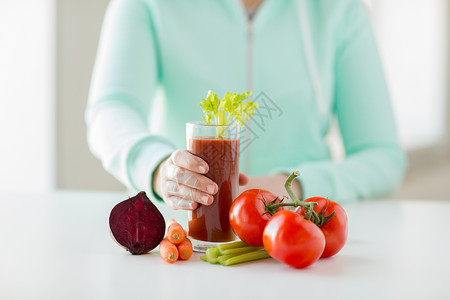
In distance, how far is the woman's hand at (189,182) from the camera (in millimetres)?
924

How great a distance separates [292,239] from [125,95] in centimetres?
88

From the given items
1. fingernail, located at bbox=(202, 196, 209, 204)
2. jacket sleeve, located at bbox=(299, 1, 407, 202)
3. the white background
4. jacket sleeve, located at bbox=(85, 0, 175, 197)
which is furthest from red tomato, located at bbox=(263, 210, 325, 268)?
the white background

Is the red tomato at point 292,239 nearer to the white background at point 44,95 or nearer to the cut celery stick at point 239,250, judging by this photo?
the cut celery stick at point 239,250

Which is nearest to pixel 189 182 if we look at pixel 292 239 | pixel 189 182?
pixel 189 182

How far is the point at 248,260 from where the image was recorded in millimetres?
912

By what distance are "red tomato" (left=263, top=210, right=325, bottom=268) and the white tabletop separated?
0.03 m

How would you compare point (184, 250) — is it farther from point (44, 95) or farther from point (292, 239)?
point (44, 95)

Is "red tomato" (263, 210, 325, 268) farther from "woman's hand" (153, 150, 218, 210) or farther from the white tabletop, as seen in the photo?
"woman's hand" (153, 150, 218, 210)

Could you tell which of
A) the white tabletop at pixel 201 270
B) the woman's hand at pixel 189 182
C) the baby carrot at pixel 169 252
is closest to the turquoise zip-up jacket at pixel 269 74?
the white tabletop at pixel 201 270

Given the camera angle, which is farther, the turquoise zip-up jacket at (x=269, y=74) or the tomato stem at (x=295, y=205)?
the turquoise zip-up jacket at (x=269, y=74)

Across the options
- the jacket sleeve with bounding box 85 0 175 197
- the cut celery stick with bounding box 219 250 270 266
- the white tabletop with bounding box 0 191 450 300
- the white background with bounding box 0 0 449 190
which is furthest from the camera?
the white background with bounding box 0 0 449 190

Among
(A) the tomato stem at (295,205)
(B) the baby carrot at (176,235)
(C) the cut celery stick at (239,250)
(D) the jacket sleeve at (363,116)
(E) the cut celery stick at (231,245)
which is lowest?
(C) the cut celery stick at (239,250)

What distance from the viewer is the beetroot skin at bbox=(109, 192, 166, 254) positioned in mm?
917

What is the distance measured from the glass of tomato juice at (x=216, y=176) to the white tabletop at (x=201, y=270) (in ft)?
0.16
